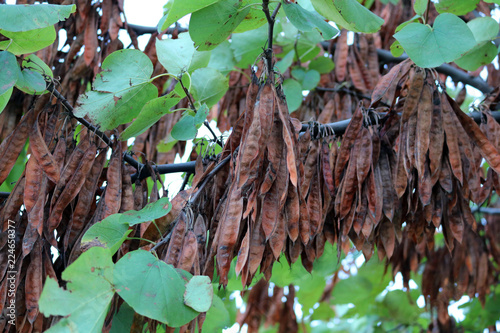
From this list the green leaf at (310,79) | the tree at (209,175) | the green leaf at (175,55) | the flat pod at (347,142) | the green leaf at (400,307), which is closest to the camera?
the tree at (209,175)

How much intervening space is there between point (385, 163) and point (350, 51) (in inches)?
48.9

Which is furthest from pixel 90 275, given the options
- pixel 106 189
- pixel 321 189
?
pixel 321 189

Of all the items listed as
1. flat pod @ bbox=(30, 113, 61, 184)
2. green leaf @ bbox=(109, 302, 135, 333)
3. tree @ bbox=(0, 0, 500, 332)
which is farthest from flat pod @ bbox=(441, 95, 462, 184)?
flat pod @ bbox=(30, 113, 61, 184)

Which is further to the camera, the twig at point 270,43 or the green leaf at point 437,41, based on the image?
the green leaf at point 437,41

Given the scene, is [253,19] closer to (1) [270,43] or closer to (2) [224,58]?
(1) [270,43]

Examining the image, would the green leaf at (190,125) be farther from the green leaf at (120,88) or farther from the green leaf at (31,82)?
the green leaf at (31,82)

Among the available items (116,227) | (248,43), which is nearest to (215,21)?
(116,227)

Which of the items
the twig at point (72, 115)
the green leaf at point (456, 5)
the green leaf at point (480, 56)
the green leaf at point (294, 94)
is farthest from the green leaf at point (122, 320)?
the green leaf at point (480, 56)

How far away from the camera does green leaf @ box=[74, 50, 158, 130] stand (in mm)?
1251

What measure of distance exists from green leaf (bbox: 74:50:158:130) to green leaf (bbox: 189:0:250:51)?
0.21 m

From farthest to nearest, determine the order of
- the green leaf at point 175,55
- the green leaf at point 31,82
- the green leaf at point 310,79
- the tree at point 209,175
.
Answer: the green leaf at point 310,79 < the green leaf at point 175,55 < the green leaf at point 31,82 < the tree at point 209,175

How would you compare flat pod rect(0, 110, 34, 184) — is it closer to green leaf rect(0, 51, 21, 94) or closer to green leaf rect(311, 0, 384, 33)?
green leaf rect(0, 51, 21, 94)

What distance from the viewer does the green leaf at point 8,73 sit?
1066 millimetres

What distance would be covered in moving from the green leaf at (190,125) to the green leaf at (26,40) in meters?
0.40
